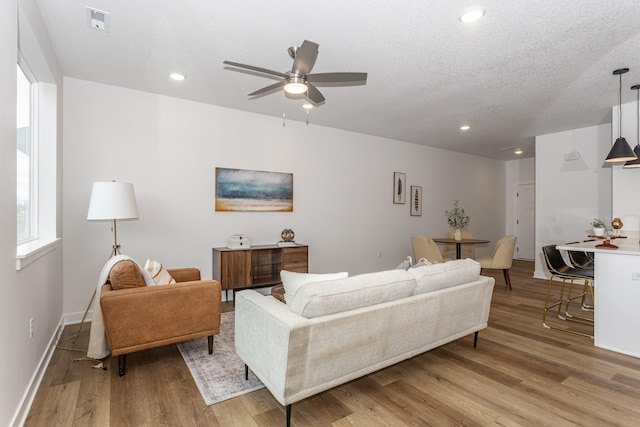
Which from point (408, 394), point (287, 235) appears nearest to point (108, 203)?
point (287, 235)

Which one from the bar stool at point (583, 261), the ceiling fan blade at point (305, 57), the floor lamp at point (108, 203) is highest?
the ceiling fan blade at point (305, 57)

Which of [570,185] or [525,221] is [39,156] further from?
[525,221]

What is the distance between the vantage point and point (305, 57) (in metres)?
2.26

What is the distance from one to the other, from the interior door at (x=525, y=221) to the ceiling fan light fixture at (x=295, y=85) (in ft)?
25.8

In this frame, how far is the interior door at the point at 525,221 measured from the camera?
8.17 m

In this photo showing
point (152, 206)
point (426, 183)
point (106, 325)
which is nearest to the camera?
point (106, 325)

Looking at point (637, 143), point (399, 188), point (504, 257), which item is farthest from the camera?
point (399, 188)

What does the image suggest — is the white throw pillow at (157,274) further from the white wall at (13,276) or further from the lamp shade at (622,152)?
the lamp shade at (622,152)

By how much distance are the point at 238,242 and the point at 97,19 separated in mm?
2758

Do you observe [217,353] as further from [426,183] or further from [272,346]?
[426,183]

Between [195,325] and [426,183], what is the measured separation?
5.65m

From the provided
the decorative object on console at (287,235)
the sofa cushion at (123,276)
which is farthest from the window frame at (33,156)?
the decorative object on console at (287,235)

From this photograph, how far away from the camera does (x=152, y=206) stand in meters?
4.02

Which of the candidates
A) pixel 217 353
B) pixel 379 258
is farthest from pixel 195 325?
pixel 379 258
